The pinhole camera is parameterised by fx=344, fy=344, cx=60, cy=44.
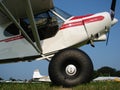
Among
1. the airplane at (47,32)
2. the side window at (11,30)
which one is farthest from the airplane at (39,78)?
the airplane at (47,32)

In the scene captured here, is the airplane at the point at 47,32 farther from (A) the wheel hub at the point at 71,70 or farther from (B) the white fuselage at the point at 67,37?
(A) the wheel hub at the point at 71,70

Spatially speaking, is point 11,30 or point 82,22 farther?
point 11,30

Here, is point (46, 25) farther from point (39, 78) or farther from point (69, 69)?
point (39, 78)

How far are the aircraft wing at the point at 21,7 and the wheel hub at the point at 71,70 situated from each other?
8.53ft

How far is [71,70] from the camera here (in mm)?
7926

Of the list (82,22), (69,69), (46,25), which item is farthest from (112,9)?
(69,69)

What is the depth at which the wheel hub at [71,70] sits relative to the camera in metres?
7.95

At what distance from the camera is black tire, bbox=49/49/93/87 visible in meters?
7.82

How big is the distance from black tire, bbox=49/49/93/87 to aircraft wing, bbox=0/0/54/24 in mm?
2375

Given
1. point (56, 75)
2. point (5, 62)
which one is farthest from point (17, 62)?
point (56, 75)

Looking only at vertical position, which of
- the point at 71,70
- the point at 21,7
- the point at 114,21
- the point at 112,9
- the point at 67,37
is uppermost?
the point at 21,7

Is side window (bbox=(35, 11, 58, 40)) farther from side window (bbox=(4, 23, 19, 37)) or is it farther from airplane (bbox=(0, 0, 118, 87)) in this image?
side window (bbox=(4, 23, 19, 37))

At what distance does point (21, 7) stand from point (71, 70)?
2852mm

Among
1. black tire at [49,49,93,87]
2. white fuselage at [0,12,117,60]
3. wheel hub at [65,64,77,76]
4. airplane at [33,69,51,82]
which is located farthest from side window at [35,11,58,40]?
airplane at [33,69,51,82]
